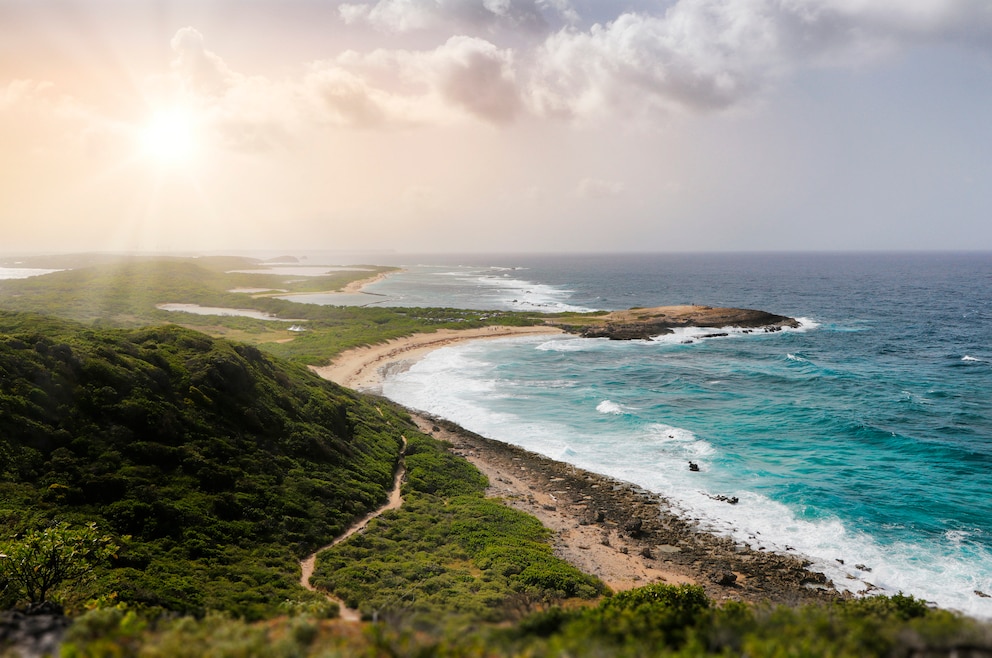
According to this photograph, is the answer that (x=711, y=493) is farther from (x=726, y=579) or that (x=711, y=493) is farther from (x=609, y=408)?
(x=609, y=408)

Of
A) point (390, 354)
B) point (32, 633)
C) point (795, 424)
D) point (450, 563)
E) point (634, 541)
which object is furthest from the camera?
point (390, 354)

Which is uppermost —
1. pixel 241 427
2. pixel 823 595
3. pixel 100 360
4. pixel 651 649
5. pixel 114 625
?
pixel 100 360

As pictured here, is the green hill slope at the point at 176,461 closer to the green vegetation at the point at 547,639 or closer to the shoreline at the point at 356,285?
the green vegetation at the point at 547,639

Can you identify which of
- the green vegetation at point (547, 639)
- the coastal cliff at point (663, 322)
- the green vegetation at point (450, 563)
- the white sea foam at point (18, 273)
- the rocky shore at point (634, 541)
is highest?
the white sea foam at point (18, 273)

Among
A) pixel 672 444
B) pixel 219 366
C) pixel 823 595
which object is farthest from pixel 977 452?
pixel 219 366

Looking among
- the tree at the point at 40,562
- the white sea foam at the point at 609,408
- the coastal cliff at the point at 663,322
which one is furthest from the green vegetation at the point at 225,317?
the tree at the point at 40,562

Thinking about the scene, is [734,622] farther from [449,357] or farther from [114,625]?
[449,357]

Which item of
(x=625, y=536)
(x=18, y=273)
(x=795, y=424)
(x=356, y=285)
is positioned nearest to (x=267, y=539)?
(x=625, y=536)
